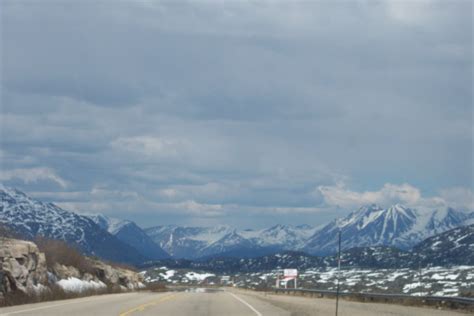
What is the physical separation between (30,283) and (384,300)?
77.1 ft

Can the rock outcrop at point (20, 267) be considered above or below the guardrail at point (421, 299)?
above

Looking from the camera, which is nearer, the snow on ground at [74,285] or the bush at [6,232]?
the bush at [6,232]

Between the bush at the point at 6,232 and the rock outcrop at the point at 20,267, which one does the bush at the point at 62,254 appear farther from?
the rock outcrop at the point at 20,267

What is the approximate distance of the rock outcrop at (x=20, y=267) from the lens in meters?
44.0

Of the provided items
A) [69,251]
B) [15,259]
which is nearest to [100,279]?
[69,251]

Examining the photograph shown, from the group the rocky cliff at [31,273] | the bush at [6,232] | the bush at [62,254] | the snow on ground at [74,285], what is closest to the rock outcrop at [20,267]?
the rocky cliff at [31,273]

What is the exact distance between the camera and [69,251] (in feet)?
233

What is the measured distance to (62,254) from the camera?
6850 centimetres

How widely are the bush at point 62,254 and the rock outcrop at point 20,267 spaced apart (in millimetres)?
10333

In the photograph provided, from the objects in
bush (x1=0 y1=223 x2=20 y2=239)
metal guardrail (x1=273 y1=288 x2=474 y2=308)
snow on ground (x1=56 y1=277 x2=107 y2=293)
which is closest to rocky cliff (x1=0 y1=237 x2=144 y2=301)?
snow on ground (x1=56 y1=277 x2=107 y2=293)

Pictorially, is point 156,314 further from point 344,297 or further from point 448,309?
point 344,297

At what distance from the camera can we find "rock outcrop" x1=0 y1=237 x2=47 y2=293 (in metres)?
44.0

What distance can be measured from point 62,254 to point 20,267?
74.0 ft

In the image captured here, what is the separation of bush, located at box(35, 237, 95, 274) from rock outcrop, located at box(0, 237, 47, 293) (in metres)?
10.3
